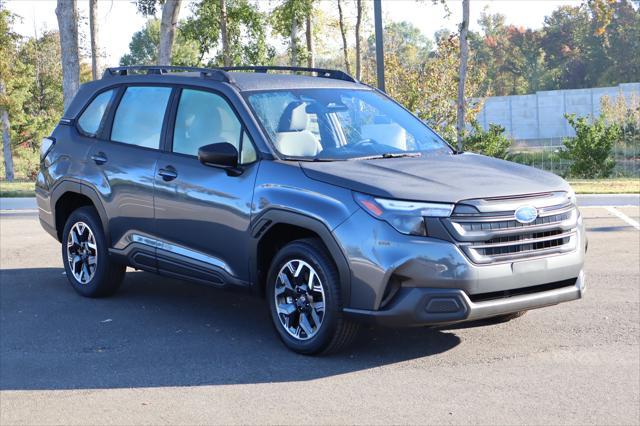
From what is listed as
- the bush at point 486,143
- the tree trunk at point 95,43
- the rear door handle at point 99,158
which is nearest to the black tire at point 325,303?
the rear door handle at point 99,158

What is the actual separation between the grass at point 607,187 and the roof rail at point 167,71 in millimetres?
11312

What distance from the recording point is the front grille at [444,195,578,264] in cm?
593

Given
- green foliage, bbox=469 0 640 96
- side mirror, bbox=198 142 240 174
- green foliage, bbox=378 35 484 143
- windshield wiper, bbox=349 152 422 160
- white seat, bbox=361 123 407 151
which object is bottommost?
windshield wiper, bbox=349 152 422 160

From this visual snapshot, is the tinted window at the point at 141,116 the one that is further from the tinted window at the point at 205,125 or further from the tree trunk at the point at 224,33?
the tree trunk at the point at 224,33

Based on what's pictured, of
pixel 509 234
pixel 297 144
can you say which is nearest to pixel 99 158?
pixel 297 144

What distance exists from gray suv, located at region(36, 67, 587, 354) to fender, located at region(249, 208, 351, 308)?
0.01 m

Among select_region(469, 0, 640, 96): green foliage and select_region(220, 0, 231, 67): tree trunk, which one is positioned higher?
select_region(469, 0, 640, 96): green foliage

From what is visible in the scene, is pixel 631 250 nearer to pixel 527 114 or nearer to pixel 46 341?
pixel 46 341

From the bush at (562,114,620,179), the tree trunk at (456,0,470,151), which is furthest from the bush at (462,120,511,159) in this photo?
the bush at (562,114,620,179)

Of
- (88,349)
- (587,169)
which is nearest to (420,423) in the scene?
(88,349)

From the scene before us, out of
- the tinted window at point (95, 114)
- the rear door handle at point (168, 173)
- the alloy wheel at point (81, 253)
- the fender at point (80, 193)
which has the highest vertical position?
the tinted window at point (95, 114)

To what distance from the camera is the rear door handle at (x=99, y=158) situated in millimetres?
8156

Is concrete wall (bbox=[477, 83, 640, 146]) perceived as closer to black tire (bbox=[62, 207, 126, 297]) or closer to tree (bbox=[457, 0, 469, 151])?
tree (bbox=[457, 0, 469, 151])

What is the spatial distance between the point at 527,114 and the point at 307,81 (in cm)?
4946
